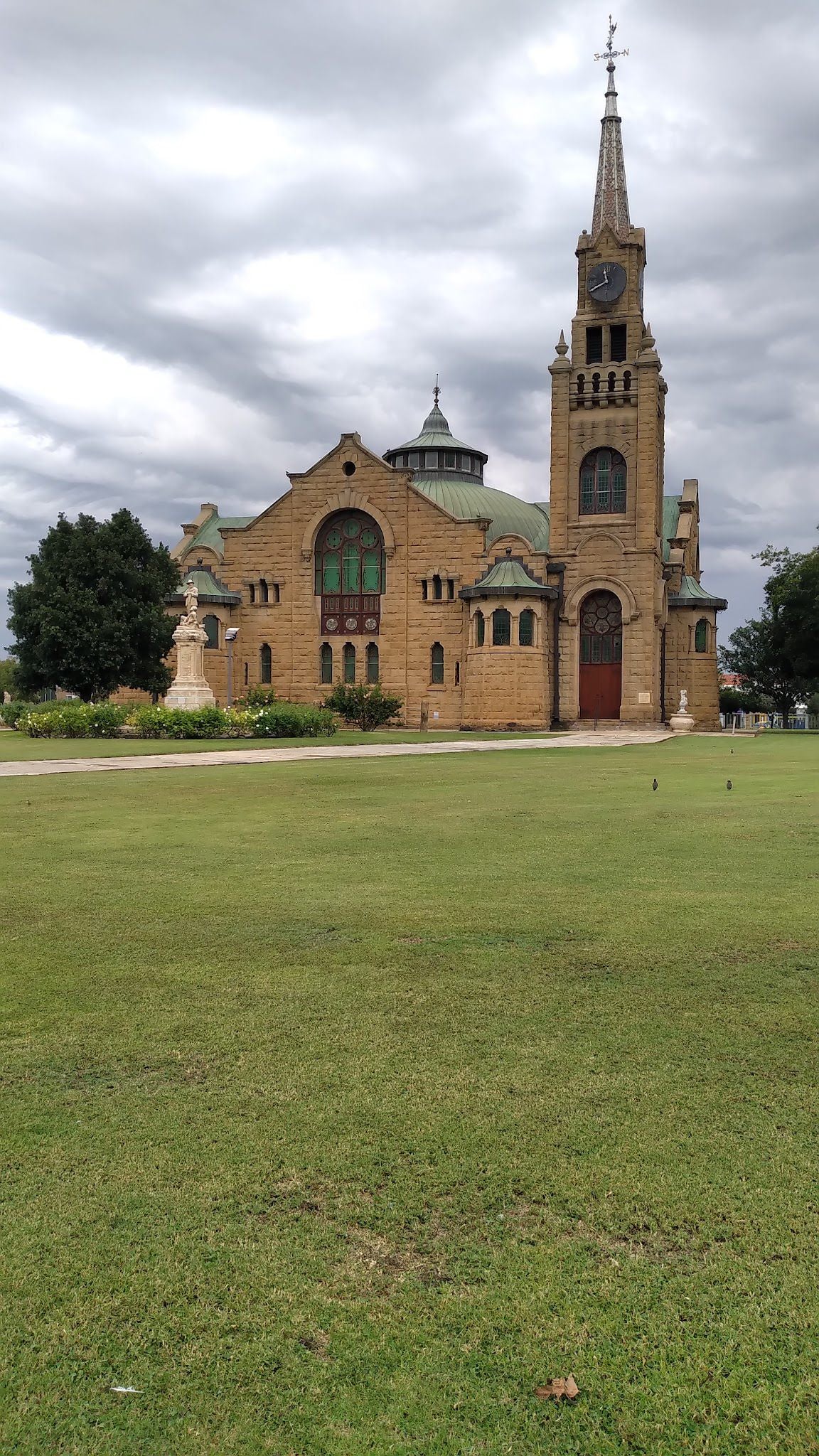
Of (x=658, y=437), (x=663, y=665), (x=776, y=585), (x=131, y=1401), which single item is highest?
(x=658, y=437)

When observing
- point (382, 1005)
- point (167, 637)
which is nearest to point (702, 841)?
point (382, 1005)

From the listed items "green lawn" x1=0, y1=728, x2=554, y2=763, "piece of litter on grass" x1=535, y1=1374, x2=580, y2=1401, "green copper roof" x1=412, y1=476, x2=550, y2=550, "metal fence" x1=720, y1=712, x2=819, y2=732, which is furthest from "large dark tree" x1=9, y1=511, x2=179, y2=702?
"metal fence" x1=720, y1=712, x2=819, y2=732

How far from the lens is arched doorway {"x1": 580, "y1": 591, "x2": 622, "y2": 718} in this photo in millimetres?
50688

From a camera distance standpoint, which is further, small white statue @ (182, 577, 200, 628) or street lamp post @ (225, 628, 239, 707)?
street lamp post @ (225, 628, 239, 707)

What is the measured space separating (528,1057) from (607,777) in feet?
49.3

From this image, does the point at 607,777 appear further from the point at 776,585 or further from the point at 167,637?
the point at 776,585

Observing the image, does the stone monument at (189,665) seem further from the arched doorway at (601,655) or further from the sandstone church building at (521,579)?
the arched doorway at (601,655)

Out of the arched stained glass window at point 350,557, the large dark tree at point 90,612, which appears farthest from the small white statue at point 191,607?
the arched stained glass window at point 350,557

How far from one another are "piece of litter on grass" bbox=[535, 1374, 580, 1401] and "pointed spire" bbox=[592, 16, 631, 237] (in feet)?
190

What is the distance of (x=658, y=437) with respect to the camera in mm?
51438

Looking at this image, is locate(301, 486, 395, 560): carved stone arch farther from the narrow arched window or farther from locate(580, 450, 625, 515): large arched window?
locate(580, 450, 625, 515): large arched window

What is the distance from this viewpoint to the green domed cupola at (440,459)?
63.8 metres

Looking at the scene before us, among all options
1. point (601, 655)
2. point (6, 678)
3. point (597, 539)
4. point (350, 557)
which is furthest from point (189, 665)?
point (6, 678)

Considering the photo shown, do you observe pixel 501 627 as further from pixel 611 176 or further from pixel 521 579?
pixel 611 176
